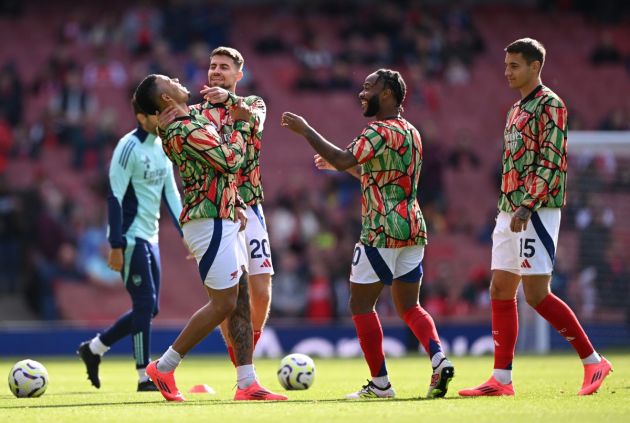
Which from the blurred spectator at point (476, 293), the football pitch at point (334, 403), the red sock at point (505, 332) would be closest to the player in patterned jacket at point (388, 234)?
the football pitch at point (334, 403)

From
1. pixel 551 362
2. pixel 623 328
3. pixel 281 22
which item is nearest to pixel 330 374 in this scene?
pixel 551 362

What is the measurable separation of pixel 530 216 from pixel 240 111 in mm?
2245

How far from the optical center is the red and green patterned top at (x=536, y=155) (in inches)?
356

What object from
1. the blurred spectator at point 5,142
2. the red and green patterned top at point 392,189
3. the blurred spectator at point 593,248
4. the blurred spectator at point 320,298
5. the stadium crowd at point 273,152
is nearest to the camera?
the red and green patterned top at point 392,189

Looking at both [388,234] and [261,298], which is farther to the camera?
[261,298]

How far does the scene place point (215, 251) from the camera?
29.3 feet

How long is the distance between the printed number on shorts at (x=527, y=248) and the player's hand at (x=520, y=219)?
197 mm

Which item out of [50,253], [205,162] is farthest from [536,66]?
[50,253]

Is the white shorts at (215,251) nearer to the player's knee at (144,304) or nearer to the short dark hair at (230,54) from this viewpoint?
the short dark hair at (230,54)

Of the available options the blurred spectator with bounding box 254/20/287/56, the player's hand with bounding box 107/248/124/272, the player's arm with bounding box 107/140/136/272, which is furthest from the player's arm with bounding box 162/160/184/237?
the blurred spectator with bounding box 254/20/287/56

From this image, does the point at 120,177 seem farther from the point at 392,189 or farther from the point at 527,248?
the point at 527,248

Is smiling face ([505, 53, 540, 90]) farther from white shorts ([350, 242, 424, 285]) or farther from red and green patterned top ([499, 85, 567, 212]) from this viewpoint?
white shorts ([350, 242, 424, 285])

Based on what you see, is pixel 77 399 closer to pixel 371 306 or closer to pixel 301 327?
pixel 371 306

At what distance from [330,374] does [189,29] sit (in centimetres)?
1569
